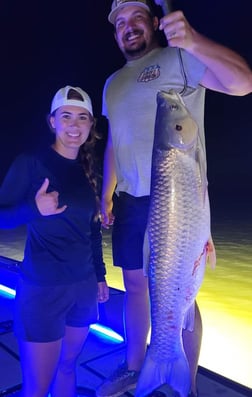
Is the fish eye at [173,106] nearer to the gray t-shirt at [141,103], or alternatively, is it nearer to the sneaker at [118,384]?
the gray t-shirt at [141,103]

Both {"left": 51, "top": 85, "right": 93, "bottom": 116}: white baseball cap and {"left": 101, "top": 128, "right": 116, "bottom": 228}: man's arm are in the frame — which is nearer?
{"left": 51, "top": 85, "right": 93, "bottom": 116}: white baseball cap

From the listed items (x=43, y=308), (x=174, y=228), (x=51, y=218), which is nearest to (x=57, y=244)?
(x=51, y=218)

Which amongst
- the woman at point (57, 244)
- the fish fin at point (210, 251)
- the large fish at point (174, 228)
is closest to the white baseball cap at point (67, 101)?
the woman at point (57, 244)

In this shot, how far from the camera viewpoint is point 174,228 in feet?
5.56

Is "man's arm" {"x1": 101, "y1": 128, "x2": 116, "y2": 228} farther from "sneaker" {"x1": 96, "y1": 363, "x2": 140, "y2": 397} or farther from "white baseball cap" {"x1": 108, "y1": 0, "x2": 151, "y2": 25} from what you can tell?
"sneaker" {"x1": 96, "y1": 363, "x2": 140, "y2": 397}

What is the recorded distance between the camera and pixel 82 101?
7.58 feet

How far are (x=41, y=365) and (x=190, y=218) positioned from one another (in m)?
1.01

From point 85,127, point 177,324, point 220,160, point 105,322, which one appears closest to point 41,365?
point 177,324

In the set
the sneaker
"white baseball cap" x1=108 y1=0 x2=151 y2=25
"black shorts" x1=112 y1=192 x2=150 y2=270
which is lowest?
the sneaker

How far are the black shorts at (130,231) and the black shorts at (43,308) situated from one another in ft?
1.49

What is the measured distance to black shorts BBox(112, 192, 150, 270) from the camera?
98.8 inches

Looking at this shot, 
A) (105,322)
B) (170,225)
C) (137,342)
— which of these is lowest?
(105,322)

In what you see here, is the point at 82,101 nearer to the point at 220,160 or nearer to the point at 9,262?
the point at 9,262

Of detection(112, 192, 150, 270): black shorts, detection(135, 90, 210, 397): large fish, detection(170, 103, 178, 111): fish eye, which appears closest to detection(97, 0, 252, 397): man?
detection(112, 192, 150, 270): black shorts
